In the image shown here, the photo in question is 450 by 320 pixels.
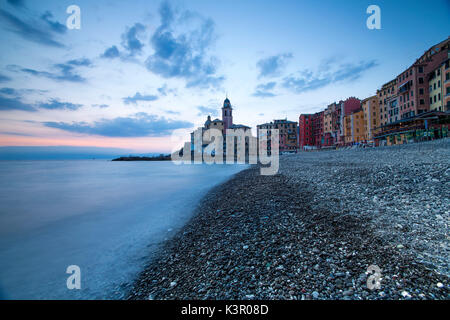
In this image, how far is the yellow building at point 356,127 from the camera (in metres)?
63.8

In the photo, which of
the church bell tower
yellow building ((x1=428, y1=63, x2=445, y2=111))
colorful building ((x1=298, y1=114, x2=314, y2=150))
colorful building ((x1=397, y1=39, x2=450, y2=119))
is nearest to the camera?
yellow building ((x1=428, y1=63, x2=445, y2=111))

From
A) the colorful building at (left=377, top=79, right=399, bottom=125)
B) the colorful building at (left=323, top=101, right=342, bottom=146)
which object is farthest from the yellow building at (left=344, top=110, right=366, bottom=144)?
the colorful building at (left=323, top=101, right=342, bottom=146)

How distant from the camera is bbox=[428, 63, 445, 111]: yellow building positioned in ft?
123

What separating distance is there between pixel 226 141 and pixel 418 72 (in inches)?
3093

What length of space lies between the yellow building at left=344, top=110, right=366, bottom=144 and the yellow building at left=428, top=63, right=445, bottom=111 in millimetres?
A: 23093

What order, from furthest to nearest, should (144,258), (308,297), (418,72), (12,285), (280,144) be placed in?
(280,144)
(418,72)
(144,258)
(12,285)
(308,297)

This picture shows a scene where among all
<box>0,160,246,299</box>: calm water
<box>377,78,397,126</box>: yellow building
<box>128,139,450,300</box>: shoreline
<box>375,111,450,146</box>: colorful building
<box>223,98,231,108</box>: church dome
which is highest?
<box>223,98,231,108</box>: church dome

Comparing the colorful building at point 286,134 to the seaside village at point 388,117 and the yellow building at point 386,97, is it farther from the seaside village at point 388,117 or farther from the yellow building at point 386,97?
the yellow building at point 386,97

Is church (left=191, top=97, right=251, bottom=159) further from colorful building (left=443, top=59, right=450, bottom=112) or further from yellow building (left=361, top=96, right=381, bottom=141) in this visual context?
colorful building (left=443, top=59, right=450, bottom=112)

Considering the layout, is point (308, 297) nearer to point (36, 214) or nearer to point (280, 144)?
point (36, 214)

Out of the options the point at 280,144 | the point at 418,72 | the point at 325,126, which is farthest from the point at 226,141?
the point at 418,72

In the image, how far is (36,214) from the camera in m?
13.1

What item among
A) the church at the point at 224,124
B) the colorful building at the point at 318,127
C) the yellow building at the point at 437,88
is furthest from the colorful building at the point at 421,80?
the church at the point at 224,124

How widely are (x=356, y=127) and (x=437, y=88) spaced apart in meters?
25.8
